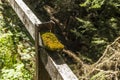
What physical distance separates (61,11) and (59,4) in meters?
0.25

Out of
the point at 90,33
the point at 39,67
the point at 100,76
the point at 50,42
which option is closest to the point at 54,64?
the point at 50,42

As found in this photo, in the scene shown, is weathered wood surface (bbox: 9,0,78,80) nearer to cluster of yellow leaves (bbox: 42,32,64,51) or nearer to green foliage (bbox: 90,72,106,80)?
cluster of yellow leaves (bbox: 42,32,64,51)

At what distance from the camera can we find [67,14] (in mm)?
6668

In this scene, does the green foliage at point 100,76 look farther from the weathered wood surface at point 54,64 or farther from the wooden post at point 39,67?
the weathered wood surface at point 54,64

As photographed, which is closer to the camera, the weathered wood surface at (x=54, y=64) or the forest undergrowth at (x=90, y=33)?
the weathered wood surface at (x=54, y=64)

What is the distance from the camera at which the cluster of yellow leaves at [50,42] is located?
110 inches

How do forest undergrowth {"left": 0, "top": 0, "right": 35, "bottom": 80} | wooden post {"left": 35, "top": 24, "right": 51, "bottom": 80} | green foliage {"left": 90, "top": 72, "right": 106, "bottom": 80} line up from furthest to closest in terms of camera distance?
forest undergrowth {"left": 0, "top": 0, "right": 35, "bottom": 80}, green foliage {"left": 90, "top": 72, "right": 106, "bottom": 80}, wooden post {"left": 35, "top": 24, "right": 51, "bottom": 80}

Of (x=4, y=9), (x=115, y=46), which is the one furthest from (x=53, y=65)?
(x=4, y=9)

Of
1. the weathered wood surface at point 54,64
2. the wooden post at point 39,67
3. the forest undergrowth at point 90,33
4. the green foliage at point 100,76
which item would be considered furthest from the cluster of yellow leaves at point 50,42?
the green foliage at point 100,76

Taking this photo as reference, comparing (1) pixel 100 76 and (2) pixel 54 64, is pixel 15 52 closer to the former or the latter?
(1) pixel 100 76

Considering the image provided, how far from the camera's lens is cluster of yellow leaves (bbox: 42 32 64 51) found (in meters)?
2.79

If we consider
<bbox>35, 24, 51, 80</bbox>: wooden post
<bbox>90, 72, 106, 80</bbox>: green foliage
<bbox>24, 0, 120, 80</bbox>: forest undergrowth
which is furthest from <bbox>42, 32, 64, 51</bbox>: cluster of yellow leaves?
<bbox>90, 72, 106, 80</bbox>: green foliage

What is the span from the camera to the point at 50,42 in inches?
113

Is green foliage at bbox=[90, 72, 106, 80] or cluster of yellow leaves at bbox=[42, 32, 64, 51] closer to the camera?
cluster of yellow leaves at bbox=[42, 32, 64, 51]
